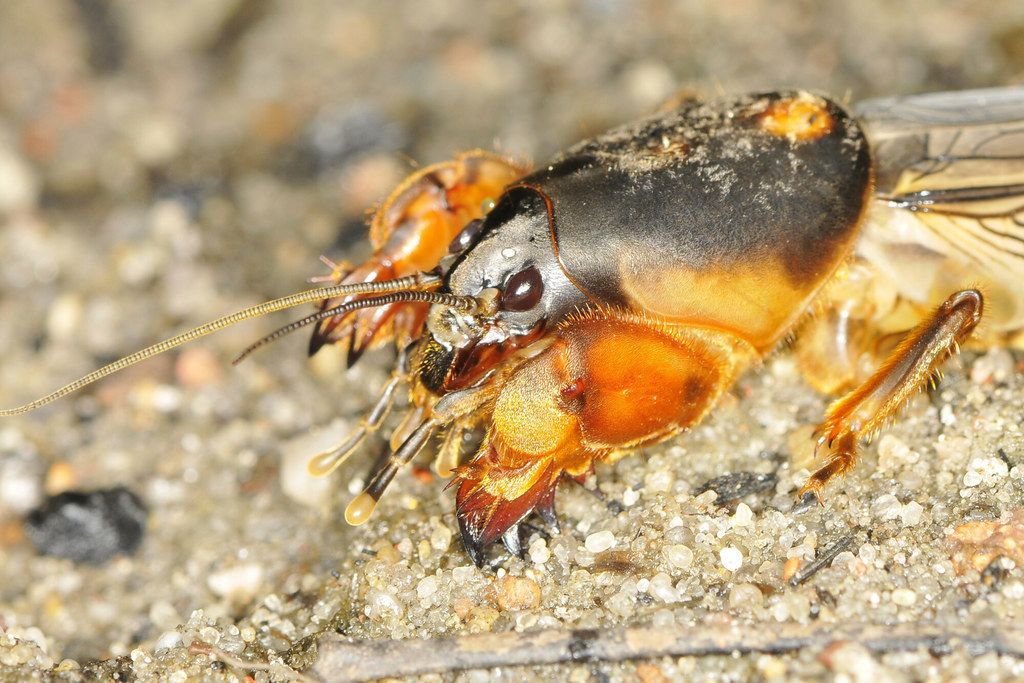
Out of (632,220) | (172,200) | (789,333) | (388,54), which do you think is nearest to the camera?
(632,220)

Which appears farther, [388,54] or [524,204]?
[388,54]

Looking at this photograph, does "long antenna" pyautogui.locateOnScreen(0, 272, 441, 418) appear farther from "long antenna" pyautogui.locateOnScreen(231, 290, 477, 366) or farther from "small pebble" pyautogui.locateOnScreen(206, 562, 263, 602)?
"small pebble" pyautogui.locateOnScreen(206, 562, 263, 602)

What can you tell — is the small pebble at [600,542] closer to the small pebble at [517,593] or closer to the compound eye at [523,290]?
the small pebble at [517,593]

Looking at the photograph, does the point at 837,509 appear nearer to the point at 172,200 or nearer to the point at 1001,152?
the point at 1001,152

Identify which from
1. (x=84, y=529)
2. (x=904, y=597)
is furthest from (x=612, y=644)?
(x=84, y=529)

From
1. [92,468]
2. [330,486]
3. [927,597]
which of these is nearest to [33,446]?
[92,468]

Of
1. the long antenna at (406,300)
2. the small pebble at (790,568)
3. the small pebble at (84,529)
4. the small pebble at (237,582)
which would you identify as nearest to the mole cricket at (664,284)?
the long antenna at (406,300)
